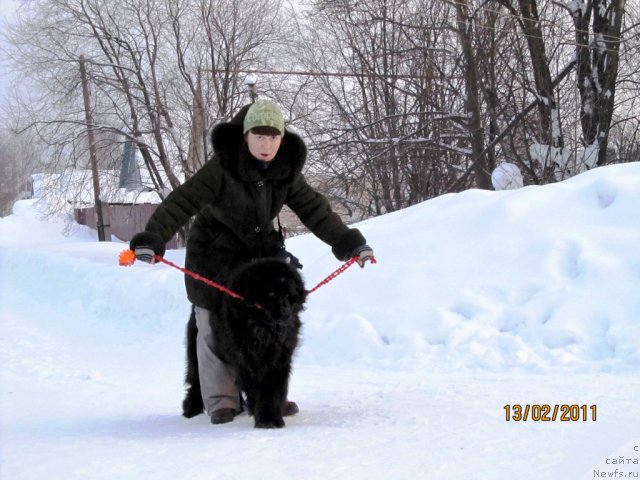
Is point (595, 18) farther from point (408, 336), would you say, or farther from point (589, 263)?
point (408, 336)

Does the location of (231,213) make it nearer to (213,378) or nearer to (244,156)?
(244,156)

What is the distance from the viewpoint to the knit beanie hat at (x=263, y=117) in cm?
417

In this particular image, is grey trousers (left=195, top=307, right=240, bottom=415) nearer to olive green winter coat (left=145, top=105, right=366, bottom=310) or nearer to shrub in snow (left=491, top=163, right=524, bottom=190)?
olive green winter coat (left=145, top=105, right=366, bottom=310)

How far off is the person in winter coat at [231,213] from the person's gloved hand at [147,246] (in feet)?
0.20

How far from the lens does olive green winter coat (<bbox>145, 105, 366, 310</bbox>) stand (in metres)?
4.23

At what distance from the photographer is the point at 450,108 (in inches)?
565

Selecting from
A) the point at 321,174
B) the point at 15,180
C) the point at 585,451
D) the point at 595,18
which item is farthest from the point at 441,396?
the point at 15,180

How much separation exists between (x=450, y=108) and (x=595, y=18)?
9.72 ft

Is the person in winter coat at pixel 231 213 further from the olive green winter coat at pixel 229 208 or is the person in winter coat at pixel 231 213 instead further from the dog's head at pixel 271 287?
the dog's head at pixel 271 287

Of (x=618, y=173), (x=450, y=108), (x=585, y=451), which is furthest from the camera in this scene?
(x=450, y=108)

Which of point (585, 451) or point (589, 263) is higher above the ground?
point (589, 263)
